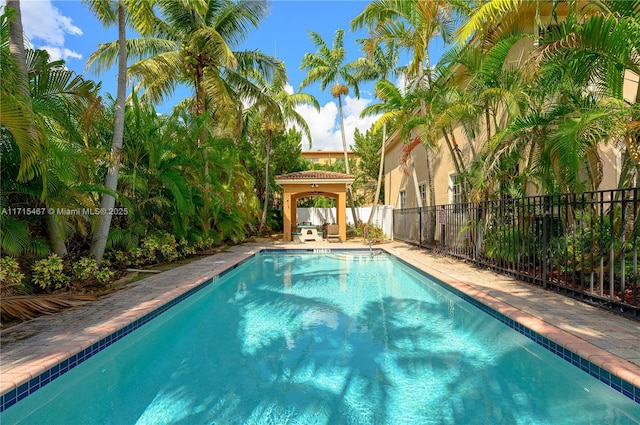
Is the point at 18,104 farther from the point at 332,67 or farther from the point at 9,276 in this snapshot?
the point at 332,67

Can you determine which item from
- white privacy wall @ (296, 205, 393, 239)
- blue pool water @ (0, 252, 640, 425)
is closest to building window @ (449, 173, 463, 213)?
white privacy wall @ (296, 205, 393, 239)

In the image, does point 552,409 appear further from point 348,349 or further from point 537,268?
point 537,268

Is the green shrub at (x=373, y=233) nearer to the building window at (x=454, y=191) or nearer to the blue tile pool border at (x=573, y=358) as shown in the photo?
the building window at (x=454, y=191)

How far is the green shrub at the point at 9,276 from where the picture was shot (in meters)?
5.12

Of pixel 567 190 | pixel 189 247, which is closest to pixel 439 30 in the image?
pixel 567 190

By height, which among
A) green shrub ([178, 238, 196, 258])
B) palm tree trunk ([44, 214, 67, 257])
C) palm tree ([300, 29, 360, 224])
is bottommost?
green shrub ([178, 238, 196, 258])

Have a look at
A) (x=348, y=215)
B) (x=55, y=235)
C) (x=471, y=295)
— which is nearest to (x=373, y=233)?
(x=348, y=215)

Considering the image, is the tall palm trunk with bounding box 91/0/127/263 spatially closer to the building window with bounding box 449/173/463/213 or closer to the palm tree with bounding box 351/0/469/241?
the palm tree with bounding box 351/0/469/241

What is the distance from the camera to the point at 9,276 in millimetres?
5250

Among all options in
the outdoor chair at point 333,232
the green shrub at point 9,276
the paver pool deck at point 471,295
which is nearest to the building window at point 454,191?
the paver pool deck at point 471,295

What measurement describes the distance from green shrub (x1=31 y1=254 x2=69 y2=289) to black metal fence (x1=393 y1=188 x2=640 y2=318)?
8.89 m

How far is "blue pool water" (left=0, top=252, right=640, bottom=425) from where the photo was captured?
3336 millimetres

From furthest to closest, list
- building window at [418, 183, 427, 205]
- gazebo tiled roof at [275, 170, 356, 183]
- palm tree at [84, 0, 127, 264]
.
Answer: gazebo tiled roof at [275, 170, 356, 183] → building window at [418, 183, 427, 205] → palm tree at [84, 0, 127, 264]

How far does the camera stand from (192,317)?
20.9 ft
